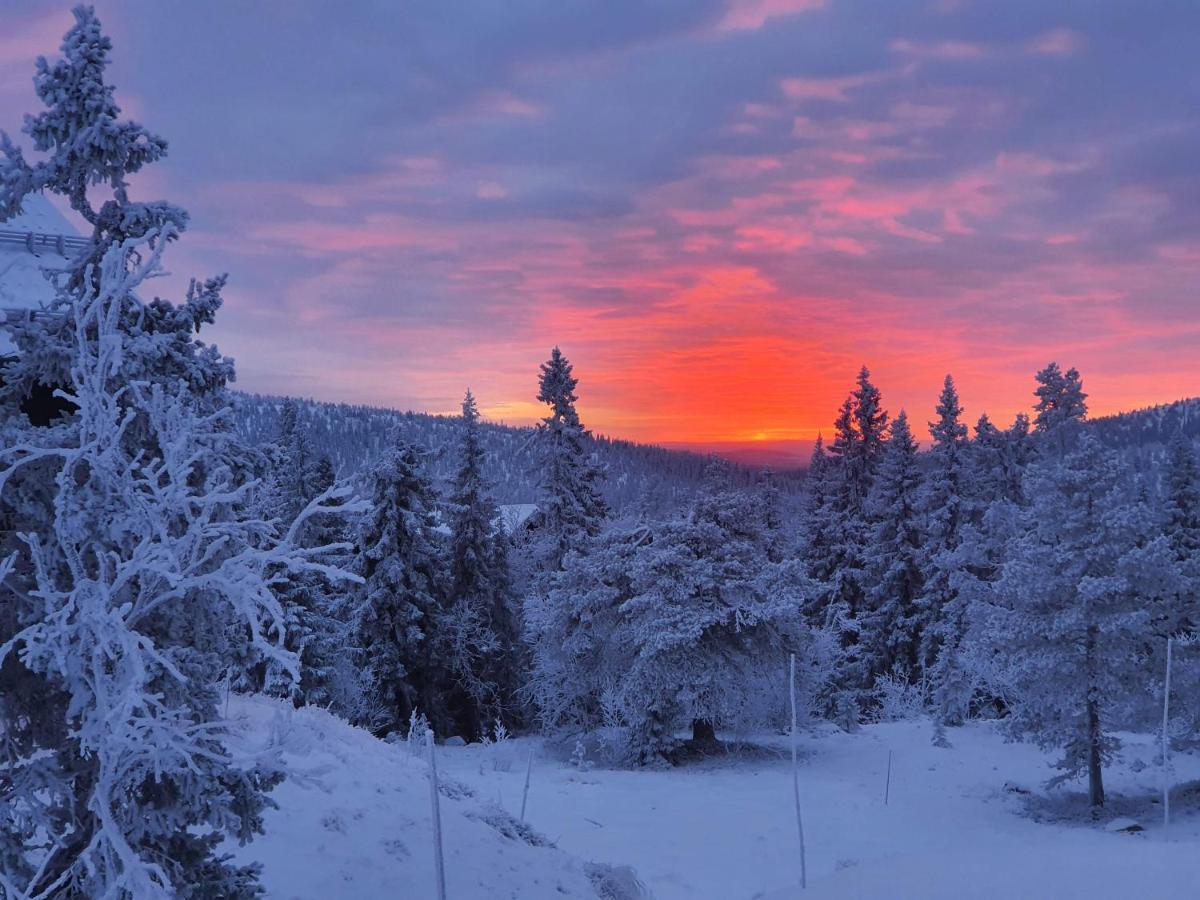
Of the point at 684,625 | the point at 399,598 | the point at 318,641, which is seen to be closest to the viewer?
the point at 684,625

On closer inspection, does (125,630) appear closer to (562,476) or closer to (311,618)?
(311,618)

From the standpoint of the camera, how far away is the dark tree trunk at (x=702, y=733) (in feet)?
90.8

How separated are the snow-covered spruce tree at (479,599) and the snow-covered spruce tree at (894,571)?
15.6 meters

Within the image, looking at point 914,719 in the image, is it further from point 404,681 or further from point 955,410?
point 404,681

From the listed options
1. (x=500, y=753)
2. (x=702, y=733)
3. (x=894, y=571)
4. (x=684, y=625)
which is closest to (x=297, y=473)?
(x=500, y=753)

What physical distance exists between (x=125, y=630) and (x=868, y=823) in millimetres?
18250

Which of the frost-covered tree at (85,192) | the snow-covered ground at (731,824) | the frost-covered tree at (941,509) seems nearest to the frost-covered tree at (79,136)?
the frost-covered tree at (85,192)

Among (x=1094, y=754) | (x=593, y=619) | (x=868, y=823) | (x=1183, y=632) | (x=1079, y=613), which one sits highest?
(x=1079, y=613)

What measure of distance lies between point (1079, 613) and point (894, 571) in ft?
60.5

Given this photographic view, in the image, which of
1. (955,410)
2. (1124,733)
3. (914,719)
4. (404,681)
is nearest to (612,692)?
(404,681)

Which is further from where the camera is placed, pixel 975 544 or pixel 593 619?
pixel 975 544

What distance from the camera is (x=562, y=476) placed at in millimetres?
35969

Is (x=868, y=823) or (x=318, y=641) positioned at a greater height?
(x=318, y=641)

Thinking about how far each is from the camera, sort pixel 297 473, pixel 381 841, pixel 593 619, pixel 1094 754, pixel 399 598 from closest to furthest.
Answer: pixel 381 841, pixel 1094 754, pixel 593 619, pixel 399 598, pixel 297 473
